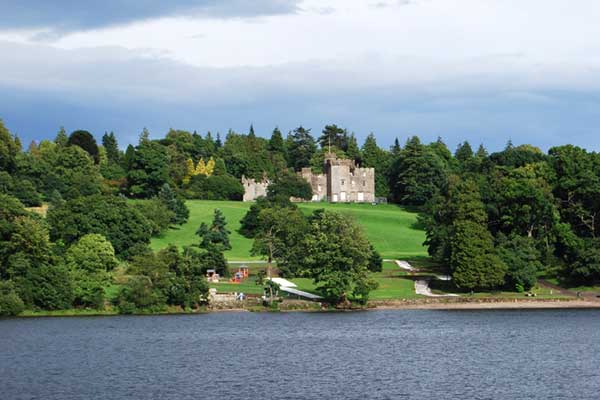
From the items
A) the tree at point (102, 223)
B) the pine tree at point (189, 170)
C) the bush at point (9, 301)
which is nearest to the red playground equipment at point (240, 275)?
the tree at point (102, 223)

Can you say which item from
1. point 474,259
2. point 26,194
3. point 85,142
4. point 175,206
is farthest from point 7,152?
point 474,259

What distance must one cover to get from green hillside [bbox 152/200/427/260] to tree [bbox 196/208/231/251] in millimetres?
1002

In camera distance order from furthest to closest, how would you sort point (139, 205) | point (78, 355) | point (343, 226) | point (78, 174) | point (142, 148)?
point (142, 148) → point (78, 174) → point (139, 205) → point (343, 226) → point (78, 355)

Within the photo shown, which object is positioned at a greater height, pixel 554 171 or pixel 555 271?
pixel 554 171

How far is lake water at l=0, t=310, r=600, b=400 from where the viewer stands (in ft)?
137

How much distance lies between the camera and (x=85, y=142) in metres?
155

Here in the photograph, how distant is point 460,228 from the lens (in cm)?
8231

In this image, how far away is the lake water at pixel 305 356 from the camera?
4184cm

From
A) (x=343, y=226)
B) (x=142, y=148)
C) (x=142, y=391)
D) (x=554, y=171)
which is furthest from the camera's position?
(x=142, y=148)

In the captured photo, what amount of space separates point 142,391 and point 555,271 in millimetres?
52076

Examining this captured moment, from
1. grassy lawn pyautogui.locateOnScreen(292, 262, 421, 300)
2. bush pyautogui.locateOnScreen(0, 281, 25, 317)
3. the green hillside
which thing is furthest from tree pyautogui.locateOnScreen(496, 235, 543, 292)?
bush pyautogui.locateOnScreen(0, 281, 25, 317)

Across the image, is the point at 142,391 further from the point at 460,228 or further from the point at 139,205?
the point at 139,205

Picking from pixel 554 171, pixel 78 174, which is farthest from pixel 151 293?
pixel 78 174

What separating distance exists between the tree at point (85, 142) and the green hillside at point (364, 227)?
2783cm
